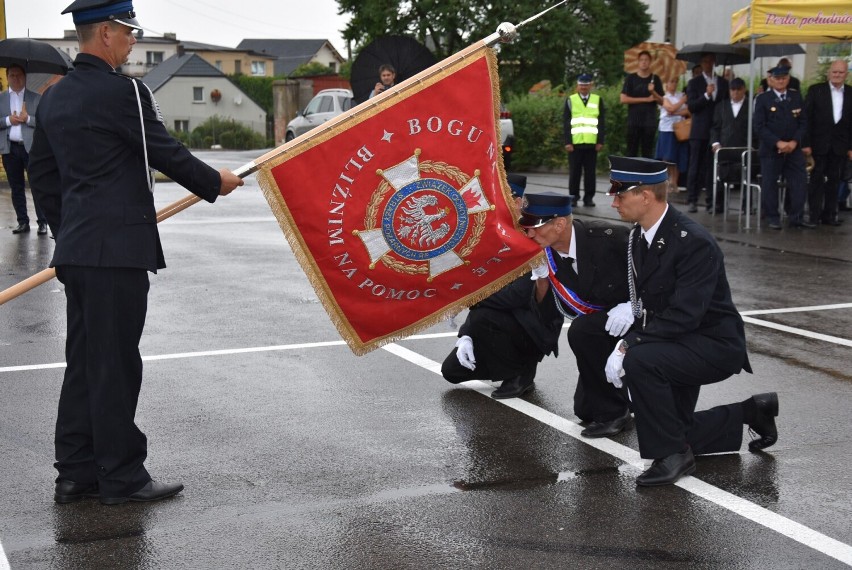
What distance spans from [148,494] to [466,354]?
227 cm

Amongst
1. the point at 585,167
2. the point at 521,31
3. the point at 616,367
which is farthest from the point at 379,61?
the point at 521,31

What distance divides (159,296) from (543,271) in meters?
5.01

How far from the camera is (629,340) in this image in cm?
560

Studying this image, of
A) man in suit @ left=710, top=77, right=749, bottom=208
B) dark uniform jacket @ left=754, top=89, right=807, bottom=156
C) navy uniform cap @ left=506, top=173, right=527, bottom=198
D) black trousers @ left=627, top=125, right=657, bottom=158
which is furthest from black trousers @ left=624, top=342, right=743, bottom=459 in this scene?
black trousers @ left=627, top=125, right=657, bottom=158

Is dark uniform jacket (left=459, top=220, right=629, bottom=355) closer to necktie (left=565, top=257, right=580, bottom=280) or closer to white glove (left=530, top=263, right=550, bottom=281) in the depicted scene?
necktie (left=565, top=257, right=580, bottom=280)

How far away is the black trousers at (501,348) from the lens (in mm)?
6875

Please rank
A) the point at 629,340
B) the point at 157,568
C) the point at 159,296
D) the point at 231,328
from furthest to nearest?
the point at 159,296 → the point at 231,328 → the point at 629,340 → the point at 157,568

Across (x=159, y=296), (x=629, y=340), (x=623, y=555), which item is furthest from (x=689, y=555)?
(x=159, y=296)

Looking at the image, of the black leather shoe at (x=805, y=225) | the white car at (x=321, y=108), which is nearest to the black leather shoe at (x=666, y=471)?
the black leather shoe at (x=805, y=225)

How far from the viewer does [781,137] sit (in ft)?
48.0

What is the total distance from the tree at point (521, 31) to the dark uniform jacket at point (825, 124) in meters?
22.3

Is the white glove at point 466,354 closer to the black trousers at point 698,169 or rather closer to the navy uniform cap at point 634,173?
the navy uniform cap at point 634,173

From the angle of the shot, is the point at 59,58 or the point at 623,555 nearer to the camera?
the point at 623,555

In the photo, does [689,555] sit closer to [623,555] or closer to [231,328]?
[623,555]
